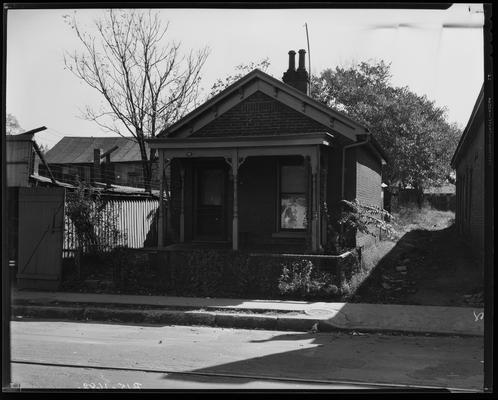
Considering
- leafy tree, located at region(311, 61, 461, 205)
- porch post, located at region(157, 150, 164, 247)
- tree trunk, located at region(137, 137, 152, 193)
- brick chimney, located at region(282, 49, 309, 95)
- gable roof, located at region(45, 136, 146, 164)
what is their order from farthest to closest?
gable roof, located at region(45, 136, 146, 164) → leafy tree, located at region(311, 61, 461, 205) → tree trunk, located at region(137, 137, 152, 193) → brick chimney, located at region(282, 49, 309, 95) → porch post, located at region(157, 150, 164, 247)

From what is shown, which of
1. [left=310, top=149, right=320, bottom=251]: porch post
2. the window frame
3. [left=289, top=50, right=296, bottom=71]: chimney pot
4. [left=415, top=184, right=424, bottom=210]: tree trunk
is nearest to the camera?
[left=310, top=149, right=320, bottom=251]: porch post

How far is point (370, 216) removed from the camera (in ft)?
45.2

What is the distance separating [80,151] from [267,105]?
1210 inches

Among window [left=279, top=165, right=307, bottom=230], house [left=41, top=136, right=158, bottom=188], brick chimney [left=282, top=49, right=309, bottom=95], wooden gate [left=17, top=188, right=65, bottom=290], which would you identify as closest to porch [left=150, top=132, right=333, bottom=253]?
window [left=279, top=165, right=307, bottom=230]

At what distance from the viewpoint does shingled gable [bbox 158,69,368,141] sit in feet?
46.2

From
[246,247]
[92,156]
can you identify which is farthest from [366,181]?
[92,156]

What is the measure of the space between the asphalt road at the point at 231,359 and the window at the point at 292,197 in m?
5.74

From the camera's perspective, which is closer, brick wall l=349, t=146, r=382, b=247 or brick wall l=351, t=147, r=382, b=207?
brick wall l=349, t=146, r=382, b=247

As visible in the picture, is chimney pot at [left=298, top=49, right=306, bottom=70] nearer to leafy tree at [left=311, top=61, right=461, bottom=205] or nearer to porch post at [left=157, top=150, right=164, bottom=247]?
porch post at [left=157, top=150, right=164, bottom=247]

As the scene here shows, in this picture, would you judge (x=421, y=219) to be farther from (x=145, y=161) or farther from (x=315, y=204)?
(x=315, y=204)

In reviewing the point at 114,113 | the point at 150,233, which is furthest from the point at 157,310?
the point at 114,113

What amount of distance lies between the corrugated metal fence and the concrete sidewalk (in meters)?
2.31

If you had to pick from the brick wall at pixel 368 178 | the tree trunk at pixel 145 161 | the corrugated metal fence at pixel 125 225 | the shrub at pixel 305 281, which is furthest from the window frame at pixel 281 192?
the tree trunk at pixel 145 161

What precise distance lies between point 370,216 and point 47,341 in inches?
333
